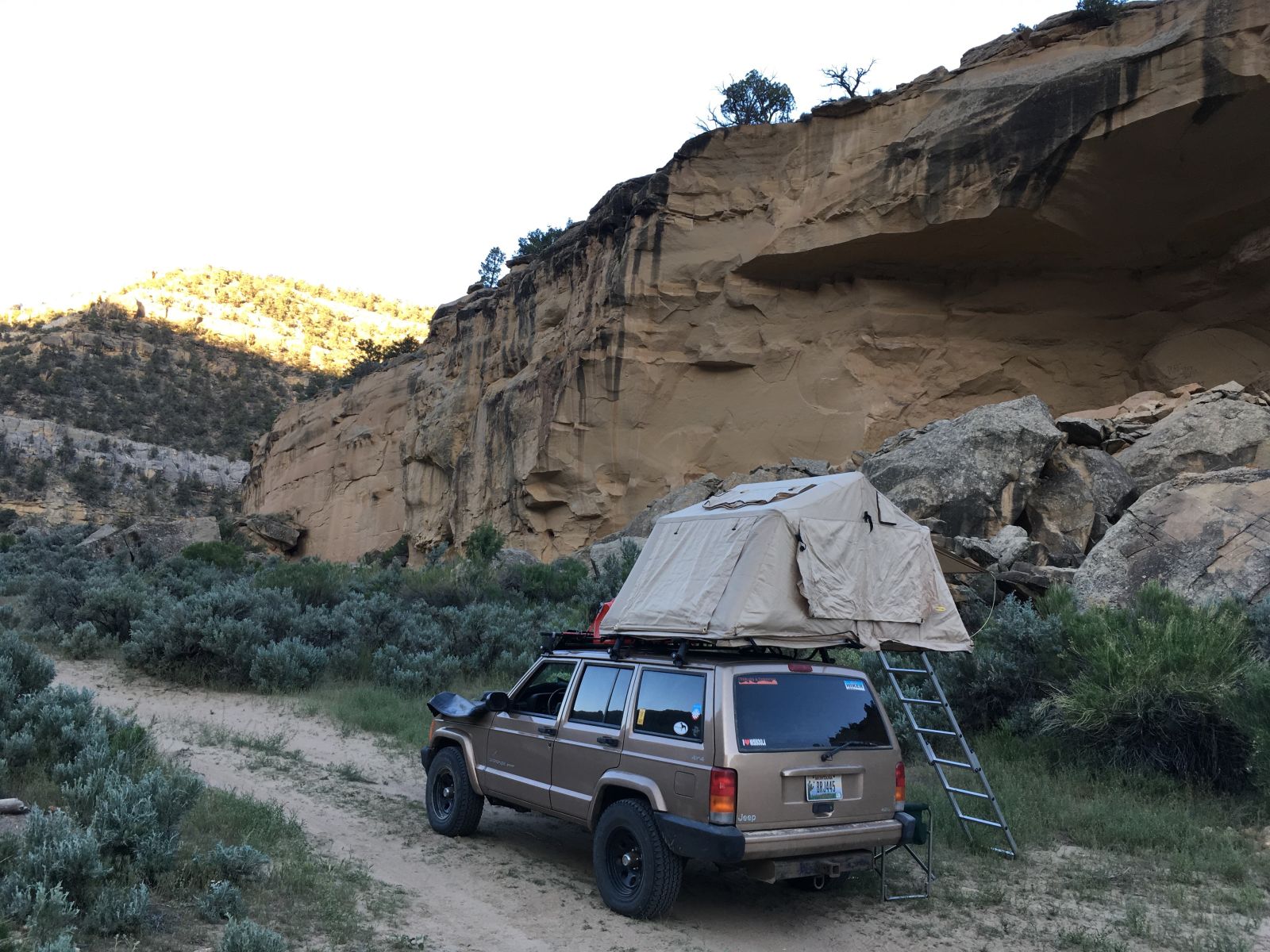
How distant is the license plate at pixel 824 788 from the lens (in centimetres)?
548

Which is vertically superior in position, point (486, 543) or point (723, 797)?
point (486, 543)

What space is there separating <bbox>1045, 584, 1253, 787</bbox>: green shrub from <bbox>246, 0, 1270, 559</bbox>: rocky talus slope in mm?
7962

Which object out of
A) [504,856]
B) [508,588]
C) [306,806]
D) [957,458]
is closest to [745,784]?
[504,856]

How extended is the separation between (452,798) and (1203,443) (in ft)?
51.9

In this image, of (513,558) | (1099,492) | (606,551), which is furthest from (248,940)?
(513,558)

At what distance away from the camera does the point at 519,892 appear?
6191 millimetres

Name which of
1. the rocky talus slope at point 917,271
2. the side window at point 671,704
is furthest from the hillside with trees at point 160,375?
the side window at point 671,704

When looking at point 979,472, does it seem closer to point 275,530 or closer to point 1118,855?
point 1118,855

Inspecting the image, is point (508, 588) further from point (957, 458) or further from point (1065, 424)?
point (1065, 424)

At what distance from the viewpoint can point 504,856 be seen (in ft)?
22.9

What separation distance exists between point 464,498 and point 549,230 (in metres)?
17.7

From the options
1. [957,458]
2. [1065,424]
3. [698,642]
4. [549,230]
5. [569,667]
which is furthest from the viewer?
[549,230]

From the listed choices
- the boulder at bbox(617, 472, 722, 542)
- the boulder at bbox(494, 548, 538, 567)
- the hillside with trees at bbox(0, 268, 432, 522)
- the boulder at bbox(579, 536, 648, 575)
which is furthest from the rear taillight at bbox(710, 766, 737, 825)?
the hillside with trees at bbox(0, 268, 432, 522)

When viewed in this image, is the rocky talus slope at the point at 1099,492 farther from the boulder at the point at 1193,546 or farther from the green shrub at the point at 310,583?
the green shrub at the point at 310,583
